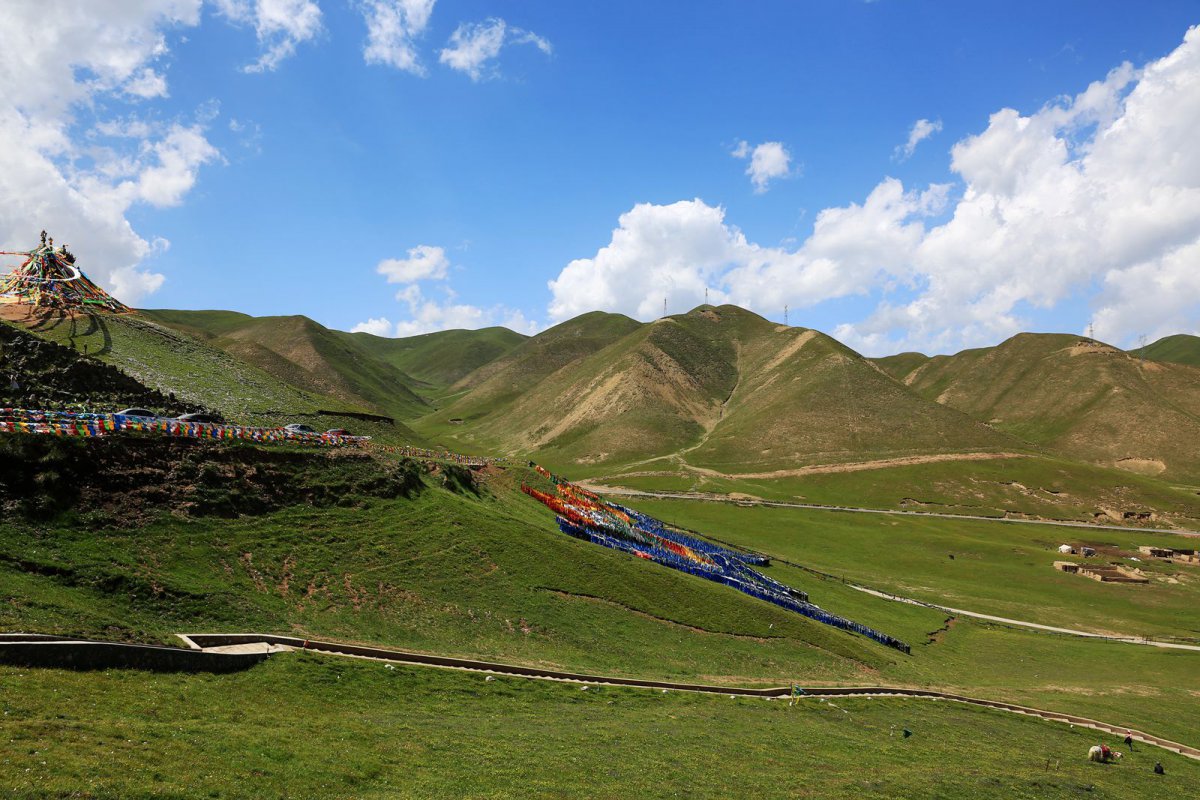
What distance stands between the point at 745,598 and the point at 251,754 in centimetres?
3825

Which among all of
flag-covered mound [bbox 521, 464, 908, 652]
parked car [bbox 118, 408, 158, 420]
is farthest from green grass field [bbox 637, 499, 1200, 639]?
parked car [bbox 118, 408, 158, 420]

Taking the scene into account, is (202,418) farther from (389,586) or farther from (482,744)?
(482,744)

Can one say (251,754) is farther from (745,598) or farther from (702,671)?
(745,598)

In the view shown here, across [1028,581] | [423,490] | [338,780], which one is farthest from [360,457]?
[1028,581]

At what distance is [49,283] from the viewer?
238ft

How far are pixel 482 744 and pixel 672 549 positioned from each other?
45.0m

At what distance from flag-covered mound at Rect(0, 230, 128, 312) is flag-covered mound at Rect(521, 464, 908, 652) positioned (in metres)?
60.7

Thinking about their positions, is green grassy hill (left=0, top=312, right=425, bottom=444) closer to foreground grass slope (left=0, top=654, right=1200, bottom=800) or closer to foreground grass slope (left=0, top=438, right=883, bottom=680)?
foreground grass slope (left=0, top=438, right=883, bottom=680)

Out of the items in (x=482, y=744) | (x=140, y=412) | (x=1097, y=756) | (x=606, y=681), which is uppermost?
(x=140, y=412)

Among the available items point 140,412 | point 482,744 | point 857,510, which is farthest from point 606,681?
point 857,510

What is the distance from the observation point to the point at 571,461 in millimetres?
Result: 165875

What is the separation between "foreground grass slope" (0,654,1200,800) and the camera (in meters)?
14.4

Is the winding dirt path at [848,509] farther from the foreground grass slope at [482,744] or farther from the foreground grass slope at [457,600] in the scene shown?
the foreground grass slope at [482,744]

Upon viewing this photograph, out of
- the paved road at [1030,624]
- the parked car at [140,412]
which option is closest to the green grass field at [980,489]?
the paved road at [1030,624]
